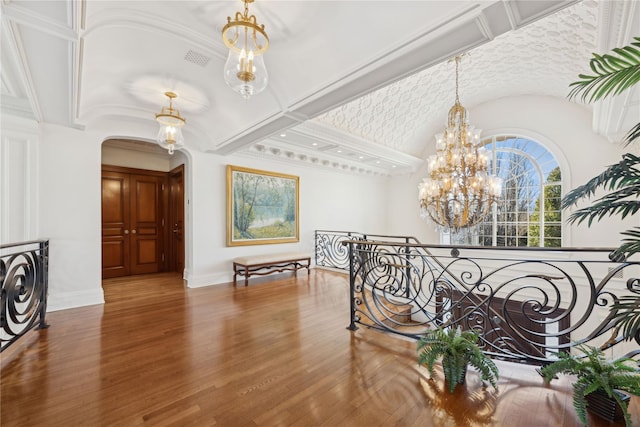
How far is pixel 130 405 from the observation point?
1.84 m

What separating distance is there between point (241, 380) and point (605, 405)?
253 centimetres

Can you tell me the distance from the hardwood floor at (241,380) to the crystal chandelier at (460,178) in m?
3.39

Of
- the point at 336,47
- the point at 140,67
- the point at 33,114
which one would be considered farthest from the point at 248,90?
the point at 33,114

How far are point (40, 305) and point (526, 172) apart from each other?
31.6 feet

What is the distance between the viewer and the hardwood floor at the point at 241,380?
5.68ft

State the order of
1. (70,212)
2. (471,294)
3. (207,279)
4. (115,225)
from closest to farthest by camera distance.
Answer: (471,294) < (70,212) < (207,279) < (115,225)

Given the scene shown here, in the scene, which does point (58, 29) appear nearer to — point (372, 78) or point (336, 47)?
point (336, 47)

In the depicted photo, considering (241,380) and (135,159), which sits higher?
(135,159)

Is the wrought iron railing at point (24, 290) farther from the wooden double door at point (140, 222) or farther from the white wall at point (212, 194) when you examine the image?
the wooden double door at point (140, 222)

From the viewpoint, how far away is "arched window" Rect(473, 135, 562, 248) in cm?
623

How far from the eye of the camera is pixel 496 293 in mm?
5438

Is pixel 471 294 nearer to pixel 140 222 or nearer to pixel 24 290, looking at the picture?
pixel 24 290

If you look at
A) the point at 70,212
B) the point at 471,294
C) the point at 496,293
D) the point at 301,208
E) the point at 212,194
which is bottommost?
the point at 496,293

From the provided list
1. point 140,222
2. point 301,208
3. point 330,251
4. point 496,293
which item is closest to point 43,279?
point 140,222
